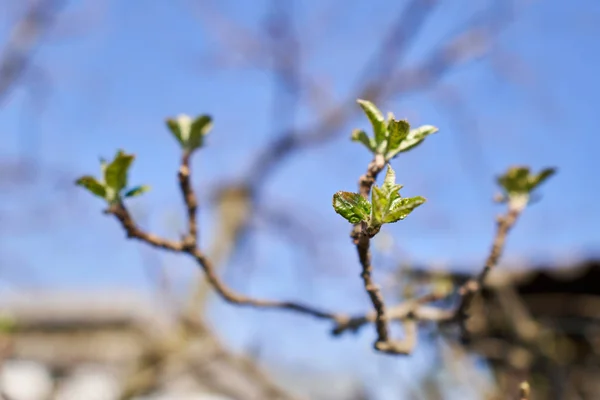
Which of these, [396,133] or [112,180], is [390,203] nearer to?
[396,133]

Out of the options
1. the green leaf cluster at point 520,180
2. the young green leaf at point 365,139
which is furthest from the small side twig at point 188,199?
the green leaf cluster at point 520,180

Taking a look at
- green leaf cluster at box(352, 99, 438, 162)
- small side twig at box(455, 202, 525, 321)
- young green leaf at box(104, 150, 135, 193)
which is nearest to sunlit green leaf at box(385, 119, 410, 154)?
green leaf cluster at box(352, 99, 438, 162)

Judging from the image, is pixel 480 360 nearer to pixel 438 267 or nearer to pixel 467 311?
pixel 438 267

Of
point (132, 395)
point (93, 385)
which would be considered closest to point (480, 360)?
point (132, 395)

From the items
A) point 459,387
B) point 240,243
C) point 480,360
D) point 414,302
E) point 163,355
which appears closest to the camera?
point 414,302

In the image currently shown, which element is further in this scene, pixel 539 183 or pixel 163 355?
pixel 163 355

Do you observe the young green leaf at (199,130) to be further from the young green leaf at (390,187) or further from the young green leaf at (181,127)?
the young green leaf at (390,187)
